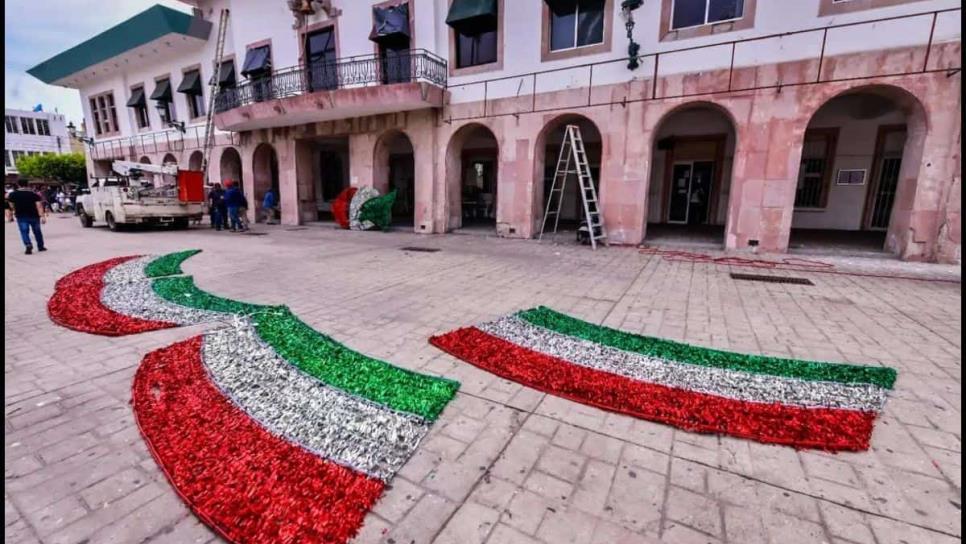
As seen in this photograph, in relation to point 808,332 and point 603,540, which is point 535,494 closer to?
point 603,540

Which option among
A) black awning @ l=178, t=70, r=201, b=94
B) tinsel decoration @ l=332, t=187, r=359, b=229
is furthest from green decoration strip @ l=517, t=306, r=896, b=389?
black awning @ l=178, t=70, r=201, b=94

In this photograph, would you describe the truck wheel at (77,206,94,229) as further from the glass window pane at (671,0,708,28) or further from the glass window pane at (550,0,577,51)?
the glass window pane at (671,0,708,28)

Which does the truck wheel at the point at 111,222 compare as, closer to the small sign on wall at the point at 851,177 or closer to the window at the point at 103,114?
the window at the point at 103,114

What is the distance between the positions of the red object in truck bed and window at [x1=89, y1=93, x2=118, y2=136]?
1444 cm

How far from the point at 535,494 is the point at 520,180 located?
1078 centimetres

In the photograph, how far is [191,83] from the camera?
19.1 metres

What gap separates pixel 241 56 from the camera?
1712 cm

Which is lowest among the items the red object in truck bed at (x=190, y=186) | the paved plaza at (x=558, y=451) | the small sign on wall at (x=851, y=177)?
the paved plaza at (x=558, y=451)

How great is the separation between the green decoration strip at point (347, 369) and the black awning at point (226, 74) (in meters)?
17.0


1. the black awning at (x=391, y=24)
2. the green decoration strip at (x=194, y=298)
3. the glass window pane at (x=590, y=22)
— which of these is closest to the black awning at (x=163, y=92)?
the black awning at (x=391, y=24)

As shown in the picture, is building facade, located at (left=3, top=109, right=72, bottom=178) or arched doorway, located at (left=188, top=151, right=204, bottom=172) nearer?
arched doorway, located at (left=188, top=151, right=204, bottom=172)

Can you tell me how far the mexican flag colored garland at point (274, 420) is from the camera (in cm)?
206

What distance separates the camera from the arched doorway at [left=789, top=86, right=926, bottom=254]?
1201 cm

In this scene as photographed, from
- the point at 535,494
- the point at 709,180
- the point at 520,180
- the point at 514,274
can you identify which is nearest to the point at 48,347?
the point at 535,494
